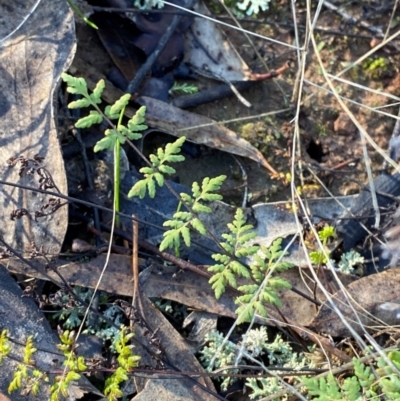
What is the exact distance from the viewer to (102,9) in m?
3.08

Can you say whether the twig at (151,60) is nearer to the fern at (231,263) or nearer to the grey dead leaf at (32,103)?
the grey dead leaf at (32,103)

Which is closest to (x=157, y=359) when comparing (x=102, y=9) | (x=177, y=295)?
(x=177, y=295)

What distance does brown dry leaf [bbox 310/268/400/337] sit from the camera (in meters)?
2.72

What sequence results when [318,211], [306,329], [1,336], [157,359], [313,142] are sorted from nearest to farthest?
[1,336] < [157,359] < [306,329] < [318,211] < [313,142]

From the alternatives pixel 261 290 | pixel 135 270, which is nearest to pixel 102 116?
pixel 135 270

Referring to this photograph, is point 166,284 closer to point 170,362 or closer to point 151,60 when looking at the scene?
point 170,362

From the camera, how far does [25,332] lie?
263cm

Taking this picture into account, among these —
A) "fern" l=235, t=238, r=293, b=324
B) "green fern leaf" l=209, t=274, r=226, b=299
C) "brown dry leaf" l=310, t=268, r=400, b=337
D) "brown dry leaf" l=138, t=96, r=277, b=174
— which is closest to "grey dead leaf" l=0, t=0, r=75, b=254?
"brown dry leaf" l=138, t=96, r=277, b=174

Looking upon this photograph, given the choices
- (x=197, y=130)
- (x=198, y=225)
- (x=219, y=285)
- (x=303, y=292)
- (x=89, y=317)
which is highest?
(x=197, y=130)

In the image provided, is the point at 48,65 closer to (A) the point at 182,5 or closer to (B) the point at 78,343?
(A) the point at 182,5

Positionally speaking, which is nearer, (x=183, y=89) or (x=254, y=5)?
(x=183, y=89)

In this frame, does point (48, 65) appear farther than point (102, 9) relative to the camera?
No

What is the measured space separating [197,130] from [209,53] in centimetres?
48

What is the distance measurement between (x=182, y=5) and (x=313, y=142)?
983 mm
